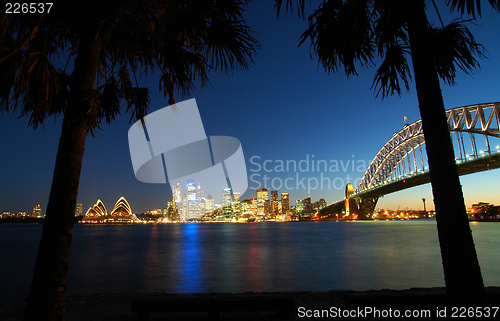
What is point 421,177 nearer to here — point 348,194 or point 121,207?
point 348,194

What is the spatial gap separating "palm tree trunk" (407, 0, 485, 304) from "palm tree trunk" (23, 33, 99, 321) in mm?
3879

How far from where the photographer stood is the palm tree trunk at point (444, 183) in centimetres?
306

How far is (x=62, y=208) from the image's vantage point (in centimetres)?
300

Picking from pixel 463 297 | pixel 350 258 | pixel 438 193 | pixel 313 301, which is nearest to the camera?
pixel 463 297

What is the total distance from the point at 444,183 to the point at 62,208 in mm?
4079

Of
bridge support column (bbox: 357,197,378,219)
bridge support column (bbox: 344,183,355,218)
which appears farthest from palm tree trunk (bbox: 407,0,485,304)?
bridge support column (bbox: 344,183,355,218)

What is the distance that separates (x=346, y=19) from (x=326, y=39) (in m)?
Answer: 0.36

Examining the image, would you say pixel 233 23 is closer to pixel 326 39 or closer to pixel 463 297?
pixel 326 39

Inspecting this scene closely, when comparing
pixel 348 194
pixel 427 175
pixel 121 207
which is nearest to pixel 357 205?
pixel 348 194

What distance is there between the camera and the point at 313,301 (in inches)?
259

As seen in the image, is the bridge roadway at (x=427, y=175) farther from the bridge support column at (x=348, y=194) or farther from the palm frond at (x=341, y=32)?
the palm frond at (x=341, y=32)

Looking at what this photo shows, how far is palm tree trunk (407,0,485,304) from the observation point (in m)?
3.06

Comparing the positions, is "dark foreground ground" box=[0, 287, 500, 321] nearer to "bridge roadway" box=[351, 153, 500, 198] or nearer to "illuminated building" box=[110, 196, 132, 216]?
"bridge roadway" box=[351, 153, 500, 198]

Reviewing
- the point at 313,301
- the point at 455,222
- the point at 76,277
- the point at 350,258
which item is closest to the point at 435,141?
the point at 455,222
